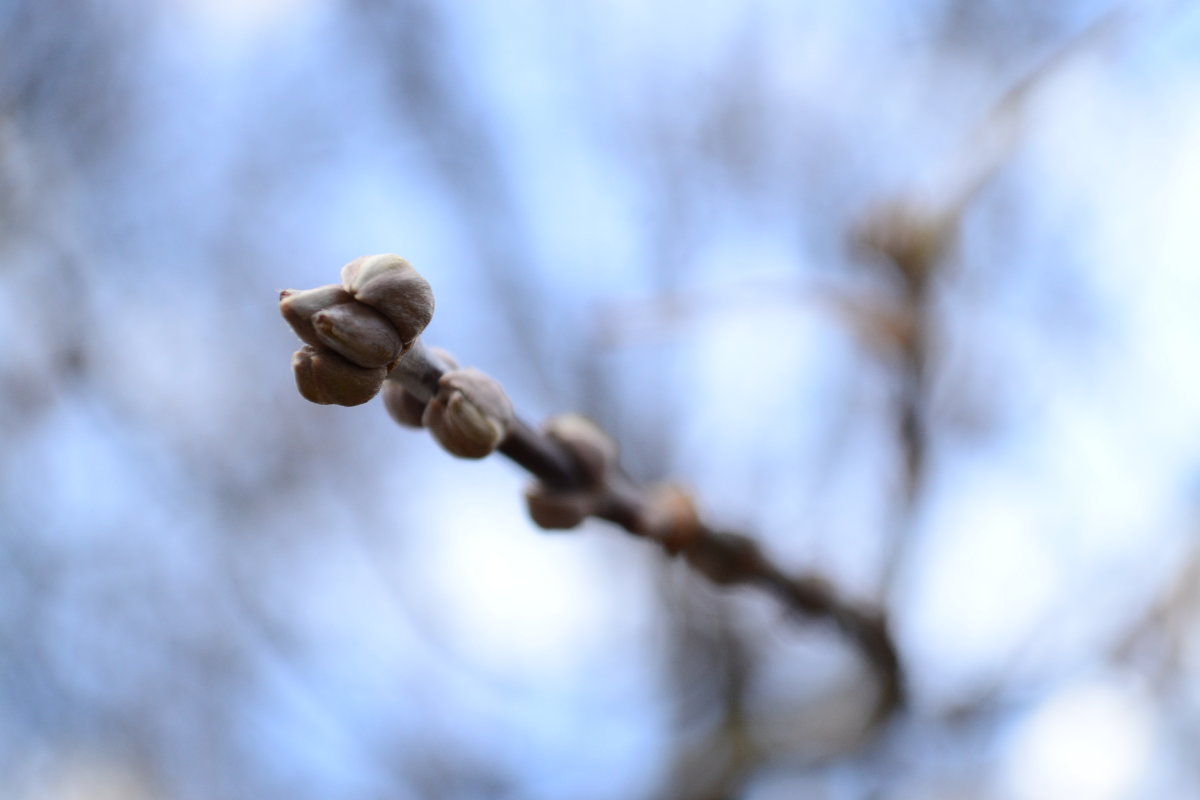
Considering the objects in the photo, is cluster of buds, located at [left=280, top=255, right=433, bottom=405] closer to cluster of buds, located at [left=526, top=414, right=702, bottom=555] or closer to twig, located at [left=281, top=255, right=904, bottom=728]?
twig, located at [left=281, top=255, right=904, bottom=728]

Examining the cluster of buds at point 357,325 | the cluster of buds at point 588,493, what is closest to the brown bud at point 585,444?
the cluster of buds at point 588,493

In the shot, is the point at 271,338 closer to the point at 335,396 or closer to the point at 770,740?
the point at 770,740

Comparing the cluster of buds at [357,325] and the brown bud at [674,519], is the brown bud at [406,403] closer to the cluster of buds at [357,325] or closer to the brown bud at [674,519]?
the cluster of buds at [357,325]

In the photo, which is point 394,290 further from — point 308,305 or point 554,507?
point 554,507

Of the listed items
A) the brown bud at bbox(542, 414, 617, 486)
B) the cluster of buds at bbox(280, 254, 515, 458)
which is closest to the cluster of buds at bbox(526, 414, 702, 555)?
the brown bud at bbox(542, 414, 617, 486)

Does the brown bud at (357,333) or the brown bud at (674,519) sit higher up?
the brown bud at (674,519)

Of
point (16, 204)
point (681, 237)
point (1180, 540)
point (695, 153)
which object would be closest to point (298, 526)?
point (16, 204)
